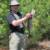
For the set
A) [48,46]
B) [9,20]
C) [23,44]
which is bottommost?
[48,46]

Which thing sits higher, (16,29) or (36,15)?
(16,29)

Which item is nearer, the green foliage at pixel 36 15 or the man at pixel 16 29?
the man at pixel 16 29

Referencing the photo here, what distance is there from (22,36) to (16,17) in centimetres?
35

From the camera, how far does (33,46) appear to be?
8.37 m

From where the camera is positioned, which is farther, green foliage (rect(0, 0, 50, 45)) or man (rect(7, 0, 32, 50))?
green foliage (rect(0, 0, 50, 45))

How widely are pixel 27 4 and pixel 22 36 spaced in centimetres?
282

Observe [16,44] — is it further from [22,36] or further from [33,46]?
[33,46]

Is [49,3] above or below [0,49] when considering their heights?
above

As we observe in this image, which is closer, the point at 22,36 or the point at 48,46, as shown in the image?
the point at 22,36

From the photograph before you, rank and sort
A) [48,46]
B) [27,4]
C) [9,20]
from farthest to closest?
1. [48,46]
2. [27,4]
3. [9,20]

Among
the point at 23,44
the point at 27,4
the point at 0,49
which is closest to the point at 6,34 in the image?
the point at 0,49

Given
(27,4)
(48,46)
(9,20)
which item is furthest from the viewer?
(48,46)

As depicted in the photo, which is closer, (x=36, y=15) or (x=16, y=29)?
(x=16, y=29)

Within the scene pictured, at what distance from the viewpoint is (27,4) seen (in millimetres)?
7969
